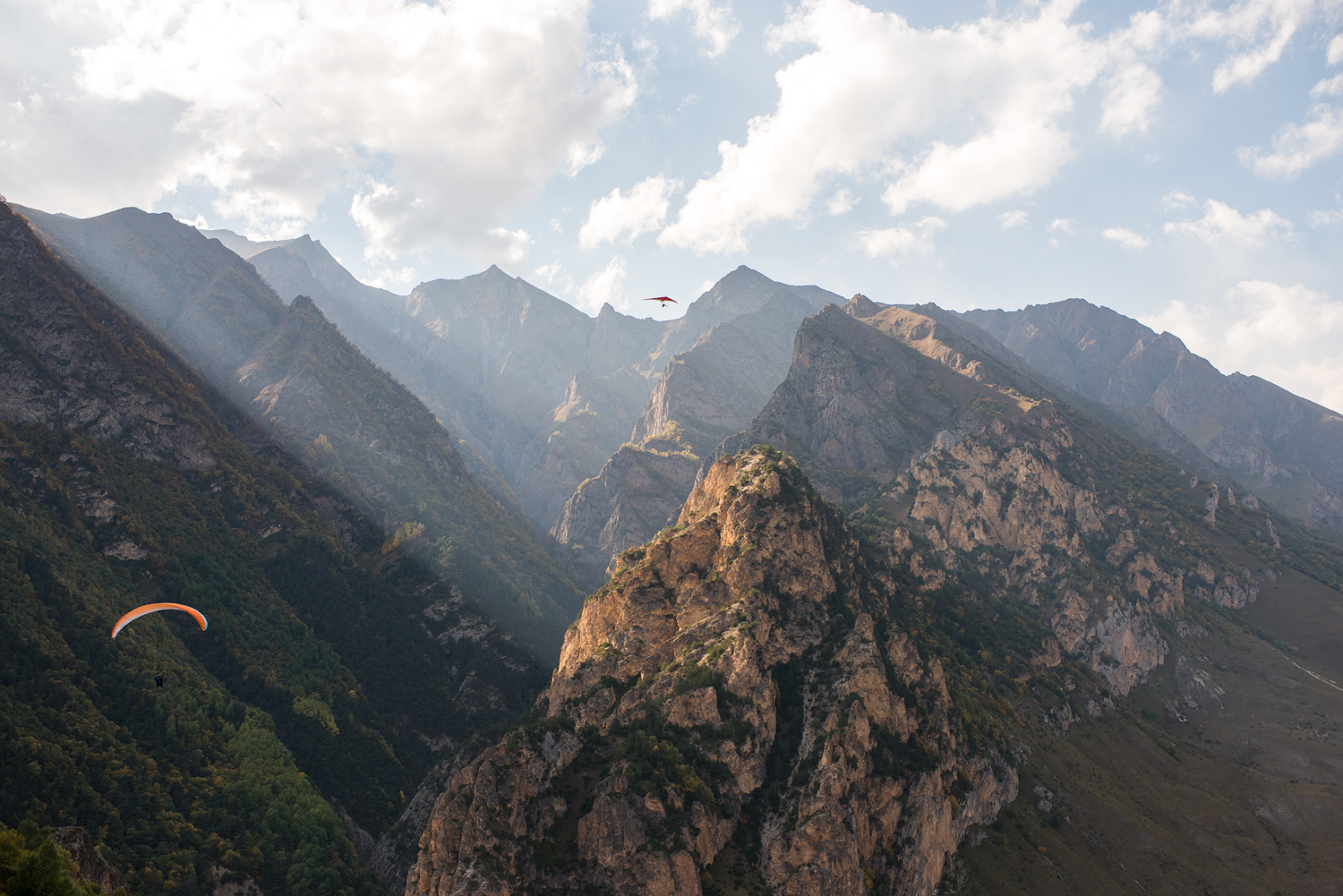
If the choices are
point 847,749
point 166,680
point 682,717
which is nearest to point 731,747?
point 682,717

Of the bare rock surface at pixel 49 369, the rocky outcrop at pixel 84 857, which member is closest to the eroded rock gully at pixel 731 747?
the rocky outcrop at pixel 84 857

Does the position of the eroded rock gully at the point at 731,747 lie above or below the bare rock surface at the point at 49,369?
above

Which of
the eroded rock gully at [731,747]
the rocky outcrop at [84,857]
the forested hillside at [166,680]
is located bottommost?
the forested hillside at [166,680]

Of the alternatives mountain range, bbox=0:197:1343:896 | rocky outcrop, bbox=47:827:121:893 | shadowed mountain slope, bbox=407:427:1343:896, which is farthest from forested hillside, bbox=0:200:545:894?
shadowed mountain slope, bbox=407:427:1343:896

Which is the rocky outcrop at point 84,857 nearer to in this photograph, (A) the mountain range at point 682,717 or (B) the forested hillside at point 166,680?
(B) the forested hillside at point 166,680

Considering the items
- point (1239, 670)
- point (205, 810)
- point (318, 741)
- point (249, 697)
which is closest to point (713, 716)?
point (205, 810)

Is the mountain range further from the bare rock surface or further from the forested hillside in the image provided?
the bare rock surface
